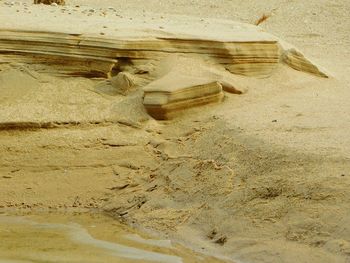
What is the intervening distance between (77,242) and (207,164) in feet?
3.74

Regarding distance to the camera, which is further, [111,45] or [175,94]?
[111,45]

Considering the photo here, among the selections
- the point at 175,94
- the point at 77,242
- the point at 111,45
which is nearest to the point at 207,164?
the point at 175,94

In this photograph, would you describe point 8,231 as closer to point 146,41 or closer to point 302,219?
point 302,219

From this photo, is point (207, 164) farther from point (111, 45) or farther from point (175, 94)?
point (111, 45)

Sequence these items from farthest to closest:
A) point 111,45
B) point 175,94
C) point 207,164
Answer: point 111,45, point 175,94, point 207,164

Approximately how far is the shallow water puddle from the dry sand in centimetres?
16

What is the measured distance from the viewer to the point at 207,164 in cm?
613

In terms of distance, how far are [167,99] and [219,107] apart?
Result: 45 centimetres

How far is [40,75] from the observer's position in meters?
Answer: 7.15

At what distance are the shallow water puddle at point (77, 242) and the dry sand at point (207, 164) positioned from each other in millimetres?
165

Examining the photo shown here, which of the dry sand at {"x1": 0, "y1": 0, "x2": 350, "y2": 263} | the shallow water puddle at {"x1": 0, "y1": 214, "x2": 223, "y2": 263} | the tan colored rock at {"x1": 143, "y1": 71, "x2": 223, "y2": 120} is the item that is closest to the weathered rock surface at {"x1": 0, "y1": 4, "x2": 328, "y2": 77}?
the dry sand at {"x1": 0, "y1": 0, "x2": 350, "y2": 263}

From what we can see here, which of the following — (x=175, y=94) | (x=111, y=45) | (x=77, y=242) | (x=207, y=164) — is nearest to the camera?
(x=77, y=242)

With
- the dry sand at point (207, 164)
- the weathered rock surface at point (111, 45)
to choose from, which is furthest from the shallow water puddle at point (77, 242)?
the weathered rock surface at point (111, 45)

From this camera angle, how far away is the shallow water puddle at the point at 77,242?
5.05m
